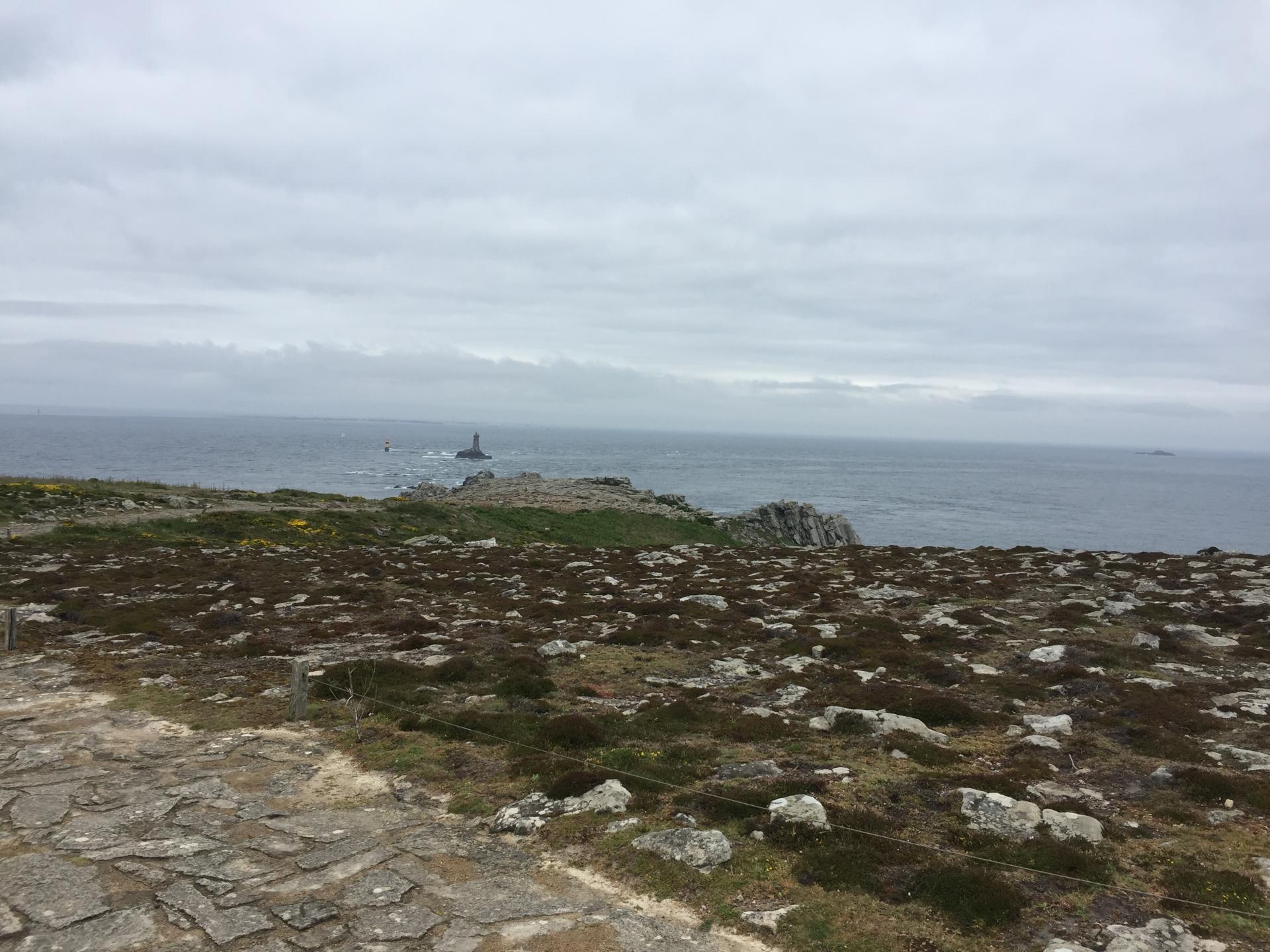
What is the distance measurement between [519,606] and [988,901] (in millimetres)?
17329

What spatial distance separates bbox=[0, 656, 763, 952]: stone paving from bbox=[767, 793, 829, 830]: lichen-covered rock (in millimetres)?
2185

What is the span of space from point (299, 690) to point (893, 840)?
33.6ft

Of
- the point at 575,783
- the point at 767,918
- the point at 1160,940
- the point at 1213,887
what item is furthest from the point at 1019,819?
the point at 575,783

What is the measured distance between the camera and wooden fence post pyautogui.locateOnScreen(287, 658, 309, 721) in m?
12.6

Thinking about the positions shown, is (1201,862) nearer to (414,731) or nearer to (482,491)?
(414,731)

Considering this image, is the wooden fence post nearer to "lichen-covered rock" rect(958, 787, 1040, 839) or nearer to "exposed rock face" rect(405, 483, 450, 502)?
"lichen-covered rock" rect(958, 787, 1040, 839)

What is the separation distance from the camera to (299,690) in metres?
12.7

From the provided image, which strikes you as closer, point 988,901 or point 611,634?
point 988,901

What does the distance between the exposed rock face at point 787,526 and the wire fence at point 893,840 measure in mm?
48848

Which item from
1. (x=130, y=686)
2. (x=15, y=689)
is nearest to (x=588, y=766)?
(x=130, y=686)

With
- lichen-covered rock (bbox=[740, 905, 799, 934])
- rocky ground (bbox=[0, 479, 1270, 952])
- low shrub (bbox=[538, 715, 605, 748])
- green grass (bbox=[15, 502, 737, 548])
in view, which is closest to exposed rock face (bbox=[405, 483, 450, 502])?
green grass (bbox=[15, 502, 737, 548])

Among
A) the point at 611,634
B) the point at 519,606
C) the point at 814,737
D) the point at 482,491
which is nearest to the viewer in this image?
the point at 814,737

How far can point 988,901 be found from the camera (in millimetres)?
7020

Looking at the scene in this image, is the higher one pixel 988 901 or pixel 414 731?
pixel 988 901
